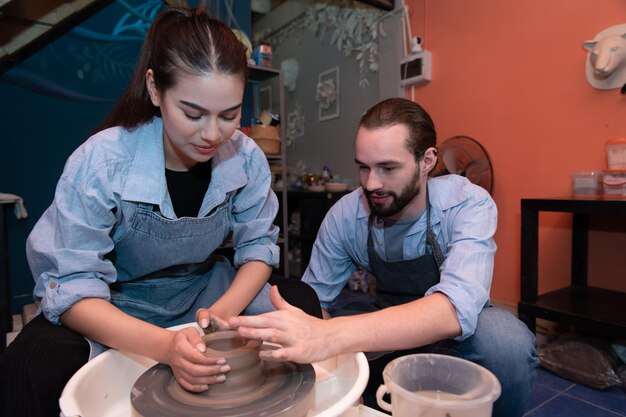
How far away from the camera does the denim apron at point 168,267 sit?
941 mm

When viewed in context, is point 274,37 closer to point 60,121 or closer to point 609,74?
point 60,121

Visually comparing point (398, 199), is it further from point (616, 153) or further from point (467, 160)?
point (467, 160)

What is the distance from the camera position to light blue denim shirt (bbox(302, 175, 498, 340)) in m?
0.91

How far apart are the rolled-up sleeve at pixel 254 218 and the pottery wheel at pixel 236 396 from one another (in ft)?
1.33

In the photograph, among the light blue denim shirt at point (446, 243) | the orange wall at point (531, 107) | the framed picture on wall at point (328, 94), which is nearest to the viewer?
the light blue denim shirt at point (446, 243)

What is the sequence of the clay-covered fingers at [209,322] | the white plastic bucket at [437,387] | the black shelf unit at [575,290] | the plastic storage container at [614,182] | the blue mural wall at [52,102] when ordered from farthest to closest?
the blue mural wall at [52,102]
the plastic storage container at [614,182]
the black shelf unit at [575,290]
the clay-covered fingers at [209,322]
the white plastic bucket at [437,387]

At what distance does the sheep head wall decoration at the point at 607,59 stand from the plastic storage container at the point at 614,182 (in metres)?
0.40

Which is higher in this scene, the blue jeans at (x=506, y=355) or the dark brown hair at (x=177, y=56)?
the dark brown hair at (x=177, y=56)

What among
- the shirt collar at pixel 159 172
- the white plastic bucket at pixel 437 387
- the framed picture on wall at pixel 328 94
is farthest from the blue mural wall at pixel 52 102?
the white plastic bucket at pixel 437 387

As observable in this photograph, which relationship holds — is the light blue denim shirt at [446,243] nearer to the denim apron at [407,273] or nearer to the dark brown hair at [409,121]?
the denim apron at [407,273]

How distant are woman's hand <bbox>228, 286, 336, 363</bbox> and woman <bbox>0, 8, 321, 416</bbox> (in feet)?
0.23

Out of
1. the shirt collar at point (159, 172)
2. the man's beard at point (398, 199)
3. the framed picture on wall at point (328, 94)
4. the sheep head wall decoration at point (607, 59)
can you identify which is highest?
the framed picture on wall at point (328, 94)

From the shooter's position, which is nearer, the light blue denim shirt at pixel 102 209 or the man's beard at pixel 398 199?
the light blue denim shirt at pixel 102 209

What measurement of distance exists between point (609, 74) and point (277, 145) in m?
1.73
